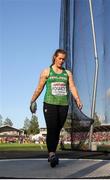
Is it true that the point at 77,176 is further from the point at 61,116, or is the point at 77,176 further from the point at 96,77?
the point at 96,77

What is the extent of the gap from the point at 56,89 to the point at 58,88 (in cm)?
2

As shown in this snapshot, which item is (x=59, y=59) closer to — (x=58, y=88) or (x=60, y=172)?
(x=58, y=88)

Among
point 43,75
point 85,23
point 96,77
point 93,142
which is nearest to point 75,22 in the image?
point 85,23

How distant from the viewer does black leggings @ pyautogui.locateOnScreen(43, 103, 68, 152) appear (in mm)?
4367

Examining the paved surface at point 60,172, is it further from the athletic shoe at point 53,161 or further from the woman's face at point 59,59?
the woman's face at point 59,59

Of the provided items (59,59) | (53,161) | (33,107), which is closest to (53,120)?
(33,107)

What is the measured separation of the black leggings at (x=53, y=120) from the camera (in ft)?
14.3

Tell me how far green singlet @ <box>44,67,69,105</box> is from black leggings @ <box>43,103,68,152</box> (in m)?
0.05

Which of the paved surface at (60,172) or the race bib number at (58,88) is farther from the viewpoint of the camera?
the race bib number at (58,88)

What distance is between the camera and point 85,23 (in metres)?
8.66

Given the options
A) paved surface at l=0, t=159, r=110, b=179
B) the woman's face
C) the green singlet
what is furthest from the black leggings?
the woman's face

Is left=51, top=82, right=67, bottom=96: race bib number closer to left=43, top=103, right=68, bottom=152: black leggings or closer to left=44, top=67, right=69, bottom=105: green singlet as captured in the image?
left=44, top=67, right=69, bottom=105: green singlet

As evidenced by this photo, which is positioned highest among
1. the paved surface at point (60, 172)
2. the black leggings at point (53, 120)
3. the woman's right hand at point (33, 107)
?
the woman's right hand at point (33, 107)

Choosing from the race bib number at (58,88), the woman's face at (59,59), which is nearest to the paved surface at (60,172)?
the race bib number at (58,88)
